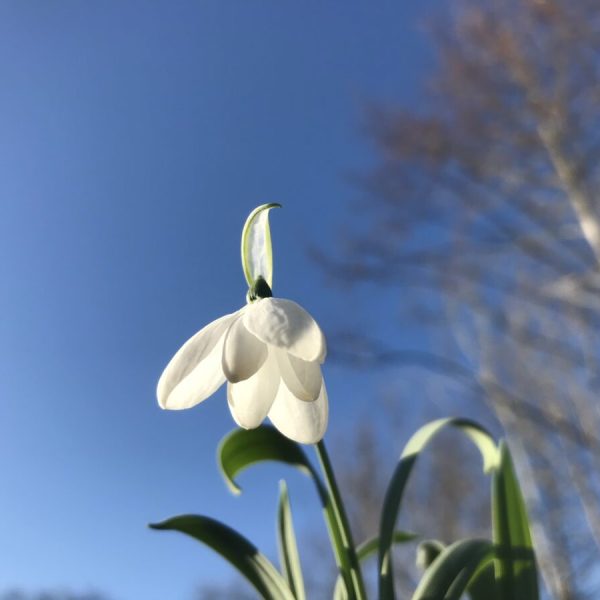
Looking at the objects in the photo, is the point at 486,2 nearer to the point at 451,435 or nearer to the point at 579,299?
the point at 579,299

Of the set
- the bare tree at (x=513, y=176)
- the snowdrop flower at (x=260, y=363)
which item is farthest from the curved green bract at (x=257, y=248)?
the bare tree at (x=513, y=176)

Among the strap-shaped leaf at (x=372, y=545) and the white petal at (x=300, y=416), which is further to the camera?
the strap-shaped leaf at (x=372, y=545)

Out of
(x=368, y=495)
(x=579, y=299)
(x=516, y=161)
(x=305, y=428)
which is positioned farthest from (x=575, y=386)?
(x=305, y=428)

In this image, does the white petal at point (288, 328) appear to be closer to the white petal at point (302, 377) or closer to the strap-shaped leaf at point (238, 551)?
the white petal at point (302, 377)

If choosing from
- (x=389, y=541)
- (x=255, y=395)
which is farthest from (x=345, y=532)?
(x=255, y=395)

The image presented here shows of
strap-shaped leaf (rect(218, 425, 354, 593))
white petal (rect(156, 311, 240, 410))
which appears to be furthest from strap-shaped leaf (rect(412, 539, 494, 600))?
white petal (rect(156, 311, 240, 410))

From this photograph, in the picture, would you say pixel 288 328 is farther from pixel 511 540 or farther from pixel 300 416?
pixel 511 540

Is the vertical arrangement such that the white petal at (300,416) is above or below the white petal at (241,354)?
below
